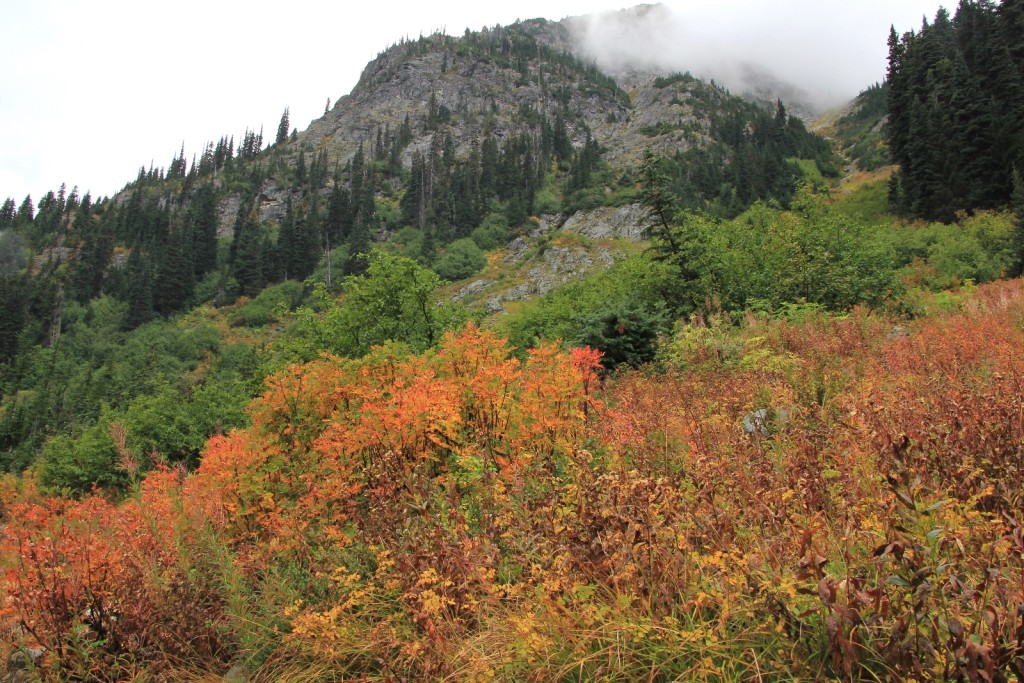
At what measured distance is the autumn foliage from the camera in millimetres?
2059

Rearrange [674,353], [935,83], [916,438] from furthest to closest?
[935,83] → [674,353] → [916,438]

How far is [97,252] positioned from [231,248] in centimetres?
2553

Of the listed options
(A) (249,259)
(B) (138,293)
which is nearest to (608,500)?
(A) (249,259)

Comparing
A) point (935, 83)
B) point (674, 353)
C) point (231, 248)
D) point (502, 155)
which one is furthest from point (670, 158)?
point (674, 353)

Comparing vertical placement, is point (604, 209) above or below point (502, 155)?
below

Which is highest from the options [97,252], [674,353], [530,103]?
[530,103]

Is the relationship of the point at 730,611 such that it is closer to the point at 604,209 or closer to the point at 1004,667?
the point at 1004,667

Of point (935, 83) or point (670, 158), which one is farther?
point (670, 158)

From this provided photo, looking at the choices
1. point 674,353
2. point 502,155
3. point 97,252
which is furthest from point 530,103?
point 674,353

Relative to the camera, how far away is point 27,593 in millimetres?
3908

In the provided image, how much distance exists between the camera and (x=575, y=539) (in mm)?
2879

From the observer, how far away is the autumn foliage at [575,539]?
2.06 metres

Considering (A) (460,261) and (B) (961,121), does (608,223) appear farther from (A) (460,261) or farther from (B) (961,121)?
(B) (961,121)

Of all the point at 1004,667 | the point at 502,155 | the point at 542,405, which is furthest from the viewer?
the point at 502,155
